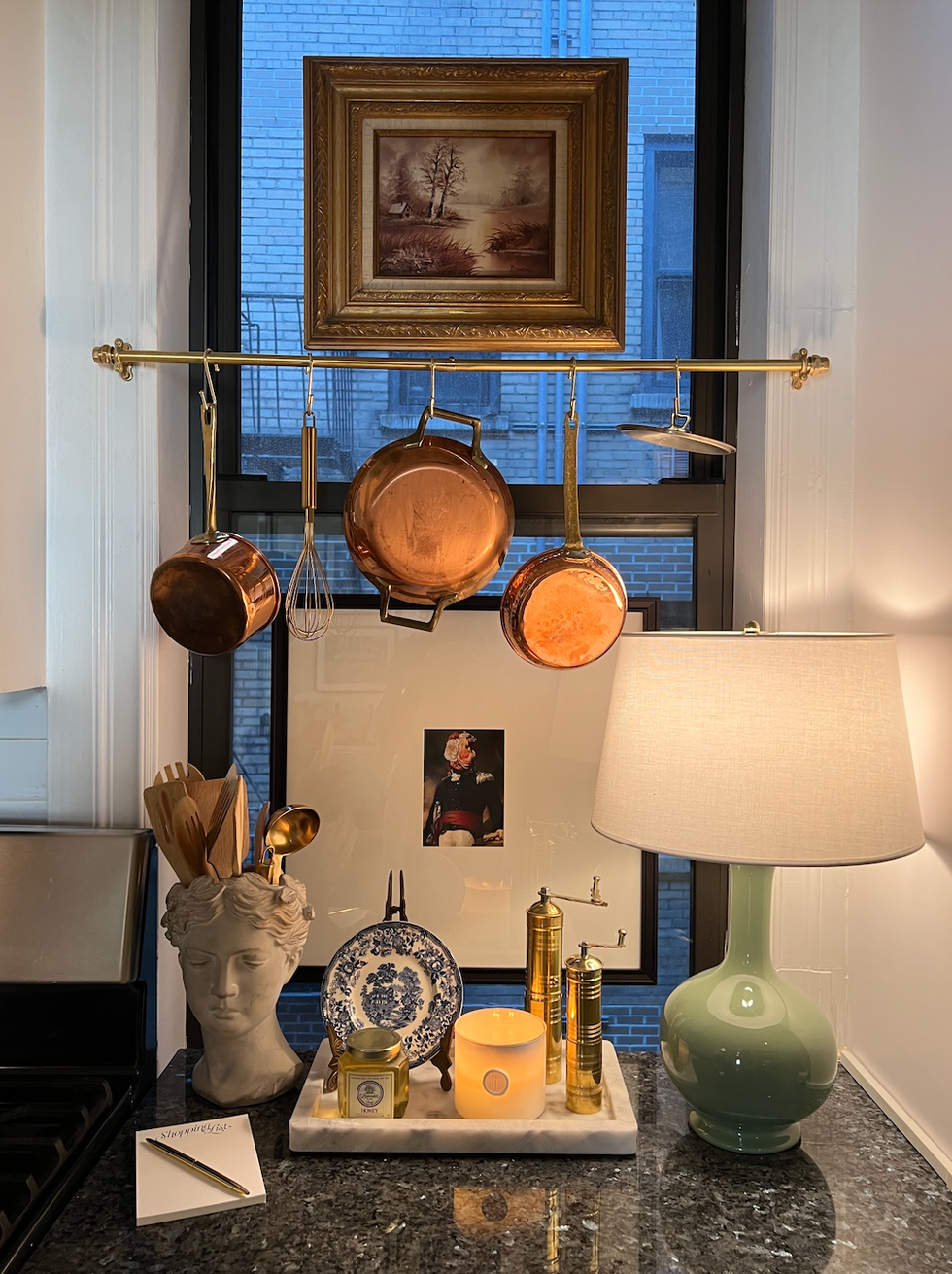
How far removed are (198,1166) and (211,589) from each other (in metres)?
0.65

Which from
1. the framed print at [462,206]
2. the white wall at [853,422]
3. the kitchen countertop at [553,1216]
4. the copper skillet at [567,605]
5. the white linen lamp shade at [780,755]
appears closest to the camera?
the kitchen countertop at [553,1216]

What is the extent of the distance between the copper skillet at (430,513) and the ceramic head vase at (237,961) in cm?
38

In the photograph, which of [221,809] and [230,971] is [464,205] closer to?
[221,809]

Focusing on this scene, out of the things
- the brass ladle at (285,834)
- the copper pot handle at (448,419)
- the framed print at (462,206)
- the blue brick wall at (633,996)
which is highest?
the framed print at (462,206)

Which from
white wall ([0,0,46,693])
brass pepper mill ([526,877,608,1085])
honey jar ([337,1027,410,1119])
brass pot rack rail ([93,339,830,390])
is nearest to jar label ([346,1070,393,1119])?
honey jar ([337,1027,410,1119])

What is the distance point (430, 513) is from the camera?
1244 mm

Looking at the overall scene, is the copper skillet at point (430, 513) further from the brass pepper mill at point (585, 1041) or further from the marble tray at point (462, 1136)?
the marble tray at point (462, 1136)

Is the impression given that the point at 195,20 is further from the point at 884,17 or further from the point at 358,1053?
the point at 358,1053

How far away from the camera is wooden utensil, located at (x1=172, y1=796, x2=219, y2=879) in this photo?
1164mm

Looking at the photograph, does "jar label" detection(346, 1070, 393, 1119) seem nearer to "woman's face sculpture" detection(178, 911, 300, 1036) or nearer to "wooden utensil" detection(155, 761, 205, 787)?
"woman's face sculpture" detection(178, 911, 300, 1036)

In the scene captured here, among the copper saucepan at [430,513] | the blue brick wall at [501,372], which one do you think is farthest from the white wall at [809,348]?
the copper saucepan at [430,513]

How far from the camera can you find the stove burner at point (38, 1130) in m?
0.95

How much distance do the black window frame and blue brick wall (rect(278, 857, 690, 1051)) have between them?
2cm

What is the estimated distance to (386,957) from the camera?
48.9 inches
